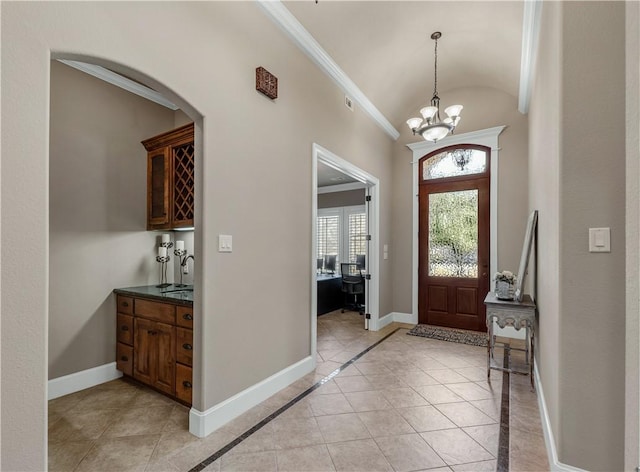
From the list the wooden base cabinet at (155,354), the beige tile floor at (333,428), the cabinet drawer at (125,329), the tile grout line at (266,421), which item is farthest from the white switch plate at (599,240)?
the cabinet drawer at (125,329)

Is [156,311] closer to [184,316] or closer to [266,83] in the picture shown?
[184,316]

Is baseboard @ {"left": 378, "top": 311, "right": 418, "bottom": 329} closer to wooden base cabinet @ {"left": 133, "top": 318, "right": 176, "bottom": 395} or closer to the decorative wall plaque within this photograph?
wooden base cabinet @ {"left": 133, "top": 318, "right": 176, "bottom": 395}

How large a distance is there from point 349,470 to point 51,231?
301 cm

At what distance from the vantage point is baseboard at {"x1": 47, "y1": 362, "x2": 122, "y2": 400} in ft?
8.53

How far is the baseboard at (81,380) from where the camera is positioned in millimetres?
2600

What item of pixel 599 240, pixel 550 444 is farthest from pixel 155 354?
pixel 599 240

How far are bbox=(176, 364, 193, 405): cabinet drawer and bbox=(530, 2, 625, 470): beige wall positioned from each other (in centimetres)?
242

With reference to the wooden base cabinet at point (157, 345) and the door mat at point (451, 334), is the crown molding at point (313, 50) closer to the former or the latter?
the wooden base cabinet at point (157, 345)

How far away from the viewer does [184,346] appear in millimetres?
2350

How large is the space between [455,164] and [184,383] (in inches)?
186

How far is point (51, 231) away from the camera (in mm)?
2617

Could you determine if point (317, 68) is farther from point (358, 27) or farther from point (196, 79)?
point (196, 79)

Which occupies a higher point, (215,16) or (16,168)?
(215,16)

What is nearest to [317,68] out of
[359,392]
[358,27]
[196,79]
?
[358,27]
